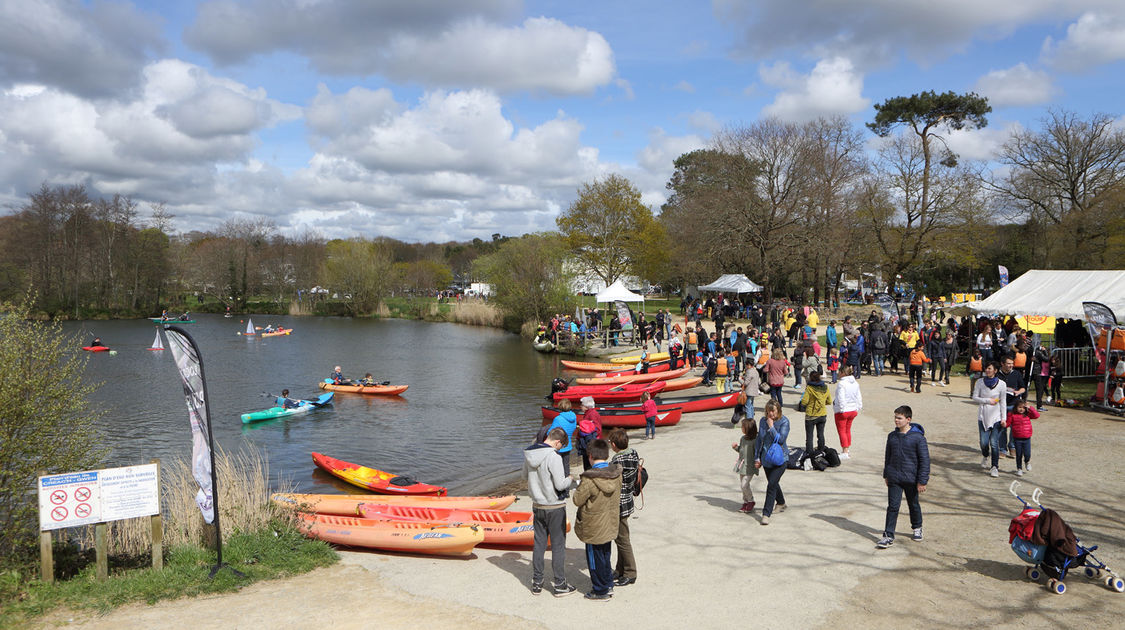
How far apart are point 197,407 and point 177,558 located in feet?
6.86

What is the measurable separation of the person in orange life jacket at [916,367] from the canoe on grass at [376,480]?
501 inches

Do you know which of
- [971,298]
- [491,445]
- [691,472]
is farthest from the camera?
[971,298]

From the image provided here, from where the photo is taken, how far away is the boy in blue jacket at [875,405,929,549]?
23.5ft

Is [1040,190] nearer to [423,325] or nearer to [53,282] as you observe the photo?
[423,325]

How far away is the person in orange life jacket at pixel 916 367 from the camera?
1706 cm

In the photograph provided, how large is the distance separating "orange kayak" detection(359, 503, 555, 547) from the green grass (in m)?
1.67

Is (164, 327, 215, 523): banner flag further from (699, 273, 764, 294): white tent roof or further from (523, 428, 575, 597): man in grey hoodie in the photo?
(699, 273, 764, 294): white tent roof

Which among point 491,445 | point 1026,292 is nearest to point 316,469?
point 491,445

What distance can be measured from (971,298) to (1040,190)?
898 cm

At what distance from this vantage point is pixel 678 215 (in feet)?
177

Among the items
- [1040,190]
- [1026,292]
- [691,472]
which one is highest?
[1040,190]

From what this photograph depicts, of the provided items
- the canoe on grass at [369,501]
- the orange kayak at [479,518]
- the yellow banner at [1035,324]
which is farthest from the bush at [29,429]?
the yellow banner at [1035,324]

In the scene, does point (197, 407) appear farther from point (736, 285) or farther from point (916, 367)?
point (736, 285)

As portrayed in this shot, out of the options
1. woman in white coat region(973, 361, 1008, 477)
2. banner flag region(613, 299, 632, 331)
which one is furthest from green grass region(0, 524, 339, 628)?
banner flag region(613, 299, 632, 331)
